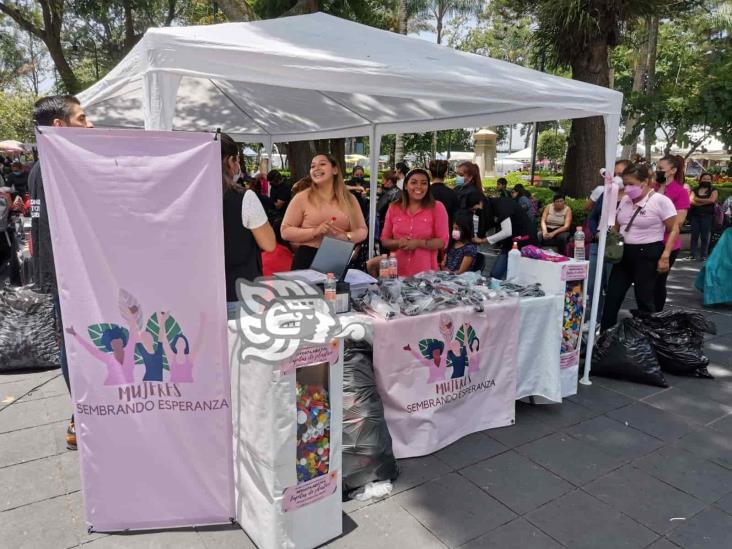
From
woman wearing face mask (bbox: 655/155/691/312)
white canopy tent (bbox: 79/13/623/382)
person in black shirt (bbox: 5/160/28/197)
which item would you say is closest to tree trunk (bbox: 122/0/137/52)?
person in black shirt (bbox: 5/160/28/197)

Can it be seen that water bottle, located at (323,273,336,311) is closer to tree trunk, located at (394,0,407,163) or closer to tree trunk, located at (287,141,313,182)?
tree trunk, located at (287,141,313,182)

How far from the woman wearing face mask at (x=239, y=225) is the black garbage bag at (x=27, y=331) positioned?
2352mm

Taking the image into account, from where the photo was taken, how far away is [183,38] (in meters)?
2.58

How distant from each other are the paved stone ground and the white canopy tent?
910 millimetres

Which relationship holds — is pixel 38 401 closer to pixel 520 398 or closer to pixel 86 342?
pixel 86 342

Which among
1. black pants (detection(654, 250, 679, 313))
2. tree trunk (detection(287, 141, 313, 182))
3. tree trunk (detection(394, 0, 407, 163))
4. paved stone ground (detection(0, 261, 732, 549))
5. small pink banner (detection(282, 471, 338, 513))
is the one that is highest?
tree trunk (detection(394, 0, 407, 163))

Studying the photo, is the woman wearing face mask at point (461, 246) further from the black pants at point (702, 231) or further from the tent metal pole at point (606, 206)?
the black pants at point (702, 231)

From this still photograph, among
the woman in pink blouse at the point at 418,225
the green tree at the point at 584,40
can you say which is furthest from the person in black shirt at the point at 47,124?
the green tree at the point at 584,40

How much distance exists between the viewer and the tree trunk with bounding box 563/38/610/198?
9164mm

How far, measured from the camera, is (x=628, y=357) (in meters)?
4.13

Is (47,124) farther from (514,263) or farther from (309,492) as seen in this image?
(514,263)

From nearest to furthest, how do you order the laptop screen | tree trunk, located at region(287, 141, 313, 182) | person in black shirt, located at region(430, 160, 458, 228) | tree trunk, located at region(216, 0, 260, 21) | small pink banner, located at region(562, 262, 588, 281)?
the laptop screen < small pink banner, located at region(562, 262, 588, 281) < person in black shirt, located at region(430, 160, 458, 228) < tree trunk, located at region(216, 0, 260, 21) < tree trunk, located at region(287, 141, 313, 182)

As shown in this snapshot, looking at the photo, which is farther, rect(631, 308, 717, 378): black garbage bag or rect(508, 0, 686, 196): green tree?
rect(508, 0, 686, 196): green tree

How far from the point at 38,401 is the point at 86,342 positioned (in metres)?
2.02
